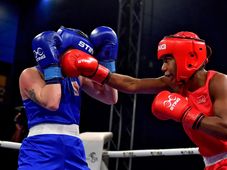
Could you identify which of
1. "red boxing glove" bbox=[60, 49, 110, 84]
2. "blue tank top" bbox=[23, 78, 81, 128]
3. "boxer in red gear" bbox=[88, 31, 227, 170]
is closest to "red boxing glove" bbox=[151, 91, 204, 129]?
"boxer in red gear" bbox=[88, 31, 227, 170]

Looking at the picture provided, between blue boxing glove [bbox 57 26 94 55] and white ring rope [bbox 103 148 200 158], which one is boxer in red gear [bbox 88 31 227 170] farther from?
white ring rope [bbox 103 148 200 158]

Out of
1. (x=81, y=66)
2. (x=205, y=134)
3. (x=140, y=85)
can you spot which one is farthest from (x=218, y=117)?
(x=81, y=66)

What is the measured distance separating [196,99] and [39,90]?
83 centimetres

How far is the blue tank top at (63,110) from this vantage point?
216cm

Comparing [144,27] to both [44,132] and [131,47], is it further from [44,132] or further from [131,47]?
[44,132]

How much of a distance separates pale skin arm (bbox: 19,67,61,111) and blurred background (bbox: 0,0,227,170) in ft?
11.6

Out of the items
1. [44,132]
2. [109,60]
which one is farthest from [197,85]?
[44,132]

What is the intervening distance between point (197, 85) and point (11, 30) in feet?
23.1

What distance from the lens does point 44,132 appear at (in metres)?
2.13

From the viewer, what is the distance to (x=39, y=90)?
2.15 m

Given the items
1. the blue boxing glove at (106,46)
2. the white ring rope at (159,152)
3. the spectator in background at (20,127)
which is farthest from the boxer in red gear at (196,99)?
the spectator in background at (20,127)

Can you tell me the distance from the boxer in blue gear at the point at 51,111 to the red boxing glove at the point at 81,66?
5 centimetres

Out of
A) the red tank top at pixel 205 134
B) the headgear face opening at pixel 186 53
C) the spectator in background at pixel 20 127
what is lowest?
the spectator in background at pixel 20 127

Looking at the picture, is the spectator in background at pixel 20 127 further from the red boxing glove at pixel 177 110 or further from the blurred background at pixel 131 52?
the red boxing glove at pixel 177 110
